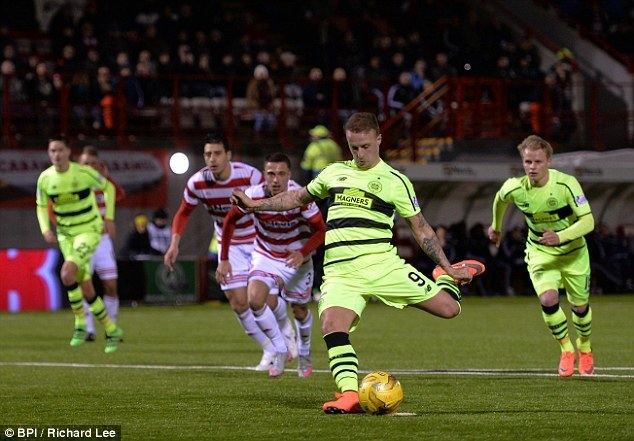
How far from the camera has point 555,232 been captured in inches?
535

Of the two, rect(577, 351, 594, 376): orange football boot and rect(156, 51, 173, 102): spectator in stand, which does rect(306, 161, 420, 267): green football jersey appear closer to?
rect(577, 351, 594, 376): orange football boot

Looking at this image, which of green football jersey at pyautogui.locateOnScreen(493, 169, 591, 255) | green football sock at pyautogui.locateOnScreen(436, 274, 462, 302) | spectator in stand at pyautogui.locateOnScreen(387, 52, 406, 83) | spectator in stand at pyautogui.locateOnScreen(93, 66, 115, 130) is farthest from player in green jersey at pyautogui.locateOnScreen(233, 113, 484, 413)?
spectator in stand at pyautogui.locateOnScreen(387, 52, 406, 83)

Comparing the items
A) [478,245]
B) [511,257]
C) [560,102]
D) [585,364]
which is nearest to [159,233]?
[478,245]

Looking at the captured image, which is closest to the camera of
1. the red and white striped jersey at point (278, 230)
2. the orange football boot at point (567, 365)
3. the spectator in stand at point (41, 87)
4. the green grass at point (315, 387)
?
the green grass at point (315, 387)

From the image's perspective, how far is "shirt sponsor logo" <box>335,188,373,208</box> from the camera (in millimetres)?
10695

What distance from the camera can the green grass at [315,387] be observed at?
9.58m

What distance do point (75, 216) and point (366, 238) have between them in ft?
28.4

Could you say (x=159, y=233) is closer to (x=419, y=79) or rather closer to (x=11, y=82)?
(x=11, y=82)

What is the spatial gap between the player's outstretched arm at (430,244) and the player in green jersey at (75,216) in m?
8.28

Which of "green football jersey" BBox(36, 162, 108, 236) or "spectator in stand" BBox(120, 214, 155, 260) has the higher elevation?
"green football jersey" BBox(36, 162, 108, 236)

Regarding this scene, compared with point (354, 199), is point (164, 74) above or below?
above

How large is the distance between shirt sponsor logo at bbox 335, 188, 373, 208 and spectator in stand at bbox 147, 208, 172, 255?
18410 millimetres

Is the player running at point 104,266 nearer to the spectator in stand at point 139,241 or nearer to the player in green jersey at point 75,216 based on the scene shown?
the player in green jersey at point 75,216

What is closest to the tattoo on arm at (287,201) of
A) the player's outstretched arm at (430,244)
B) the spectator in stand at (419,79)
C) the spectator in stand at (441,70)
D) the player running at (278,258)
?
the player's outstretched arm at (430,244)
